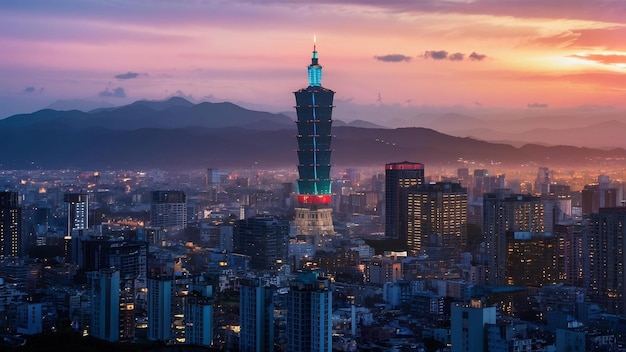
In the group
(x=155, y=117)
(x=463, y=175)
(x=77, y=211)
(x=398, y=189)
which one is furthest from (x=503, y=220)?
(x=155, y=117)

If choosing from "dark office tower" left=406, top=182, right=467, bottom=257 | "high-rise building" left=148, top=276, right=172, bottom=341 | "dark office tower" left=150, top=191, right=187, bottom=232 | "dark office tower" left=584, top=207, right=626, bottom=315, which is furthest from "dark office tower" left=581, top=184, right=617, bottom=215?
"high-rise building" left=148, top=276, right=172, bottom=341

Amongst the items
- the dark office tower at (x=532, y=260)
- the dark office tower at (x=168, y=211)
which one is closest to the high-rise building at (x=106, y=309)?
the dark office tower at (x=532, y=260)

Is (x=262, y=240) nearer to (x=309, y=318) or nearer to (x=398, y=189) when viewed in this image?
(x=398, y=189)

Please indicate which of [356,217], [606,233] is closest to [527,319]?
[606,233]

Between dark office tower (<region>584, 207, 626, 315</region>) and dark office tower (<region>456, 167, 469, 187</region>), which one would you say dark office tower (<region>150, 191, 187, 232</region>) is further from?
dark office tower (<region>584, 207, 626, 315</region>)

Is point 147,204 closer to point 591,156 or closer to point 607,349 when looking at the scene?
point 591,156

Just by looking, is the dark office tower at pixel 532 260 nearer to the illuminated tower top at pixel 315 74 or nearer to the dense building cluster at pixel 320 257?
the dense building cluster at pixel 320 257
